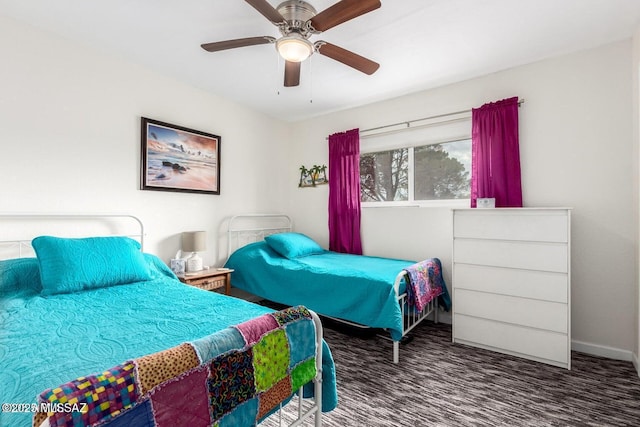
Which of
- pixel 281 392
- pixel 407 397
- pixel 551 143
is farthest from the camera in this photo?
pixel 551 143

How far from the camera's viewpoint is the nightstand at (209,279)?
277 cm

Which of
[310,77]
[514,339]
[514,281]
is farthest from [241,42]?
[514,339]

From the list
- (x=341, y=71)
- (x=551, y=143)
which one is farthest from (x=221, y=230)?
(x=551, y=143)

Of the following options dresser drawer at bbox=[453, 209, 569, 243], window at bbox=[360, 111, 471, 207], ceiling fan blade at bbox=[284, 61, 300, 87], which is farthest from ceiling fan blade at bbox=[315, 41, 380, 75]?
dresser drawer at bbox=[453, 209, 569, 243]

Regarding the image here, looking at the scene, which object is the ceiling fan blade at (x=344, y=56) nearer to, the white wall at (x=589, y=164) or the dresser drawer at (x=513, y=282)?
the white wall at (x=589, y=164)

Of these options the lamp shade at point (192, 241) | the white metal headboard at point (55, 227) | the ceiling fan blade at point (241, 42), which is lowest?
the lamp shade at point (192, 241)

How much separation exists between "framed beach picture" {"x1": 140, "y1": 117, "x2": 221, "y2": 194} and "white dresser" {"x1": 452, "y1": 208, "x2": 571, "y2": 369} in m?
2.49

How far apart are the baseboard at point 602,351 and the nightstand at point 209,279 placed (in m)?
3.08

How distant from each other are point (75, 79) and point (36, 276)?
1.50m

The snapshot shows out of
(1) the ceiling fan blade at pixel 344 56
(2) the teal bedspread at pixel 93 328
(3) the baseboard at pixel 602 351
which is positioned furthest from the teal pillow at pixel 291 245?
(3) the baseboard at pixel 602 351

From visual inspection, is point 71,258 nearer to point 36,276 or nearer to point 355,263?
point 36,276

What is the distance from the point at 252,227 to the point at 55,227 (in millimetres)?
1920

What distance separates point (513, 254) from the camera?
7.90 ft

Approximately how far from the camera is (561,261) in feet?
7.32
